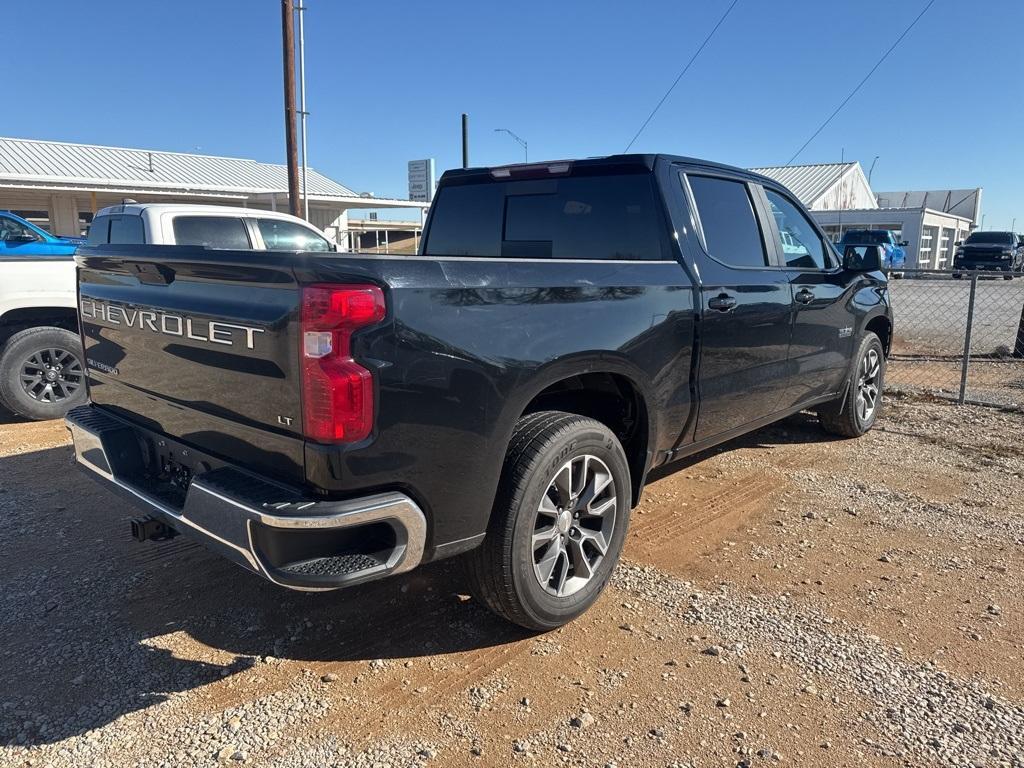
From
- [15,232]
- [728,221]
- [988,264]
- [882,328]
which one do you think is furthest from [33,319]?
[988,264]

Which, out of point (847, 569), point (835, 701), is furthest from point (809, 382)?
point (835, 701)

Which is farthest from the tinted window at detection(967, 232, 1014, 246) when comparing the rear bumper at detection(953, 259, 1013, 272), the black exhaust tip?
the black exhaust tip

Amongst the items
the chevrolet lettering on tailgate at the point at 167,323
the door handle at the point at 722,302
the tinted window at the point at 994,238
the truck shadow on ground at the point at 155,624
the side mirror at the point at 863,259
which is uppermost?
the tinted window at the point at 994,238

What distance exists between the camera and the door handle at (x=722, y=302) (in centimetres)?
391

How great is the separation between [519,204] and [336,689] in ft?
8.98

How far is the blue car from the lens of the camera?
1302cm

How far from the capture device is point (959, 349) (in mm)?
11031

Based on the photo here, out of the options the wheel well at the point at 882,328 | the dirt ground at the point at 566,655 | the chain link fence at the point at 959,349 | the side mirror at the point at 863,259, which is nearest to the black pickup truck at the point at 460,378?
the dirt ground at the point at 566,655

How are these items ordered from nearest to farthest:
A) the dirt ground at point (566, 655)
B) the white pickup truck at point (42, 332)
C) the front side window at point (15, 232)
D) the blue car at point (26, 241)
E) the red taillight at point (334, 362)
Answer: the red taillight at point (334, 362) < the dirt ground at point (566, 655) < the white pickup truck at point (42, 332) < the blue car at point (26, 241) < the front side window at point (15, 232)

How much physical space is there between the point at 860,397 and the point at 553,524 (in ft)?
13.1

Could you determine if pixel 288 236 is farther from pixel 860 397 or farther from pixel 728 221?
pixel 860 397

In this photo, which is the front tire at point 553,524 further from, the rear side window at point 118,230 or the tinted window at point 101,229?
the tinted window at point 101,229

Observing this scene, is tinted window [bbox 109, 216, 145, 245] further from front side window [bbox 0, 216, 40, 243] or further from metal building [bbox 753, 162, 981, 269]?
metal building [bbox 753, 162, 981, 269]

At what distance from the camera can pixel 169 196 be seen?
2419cm
